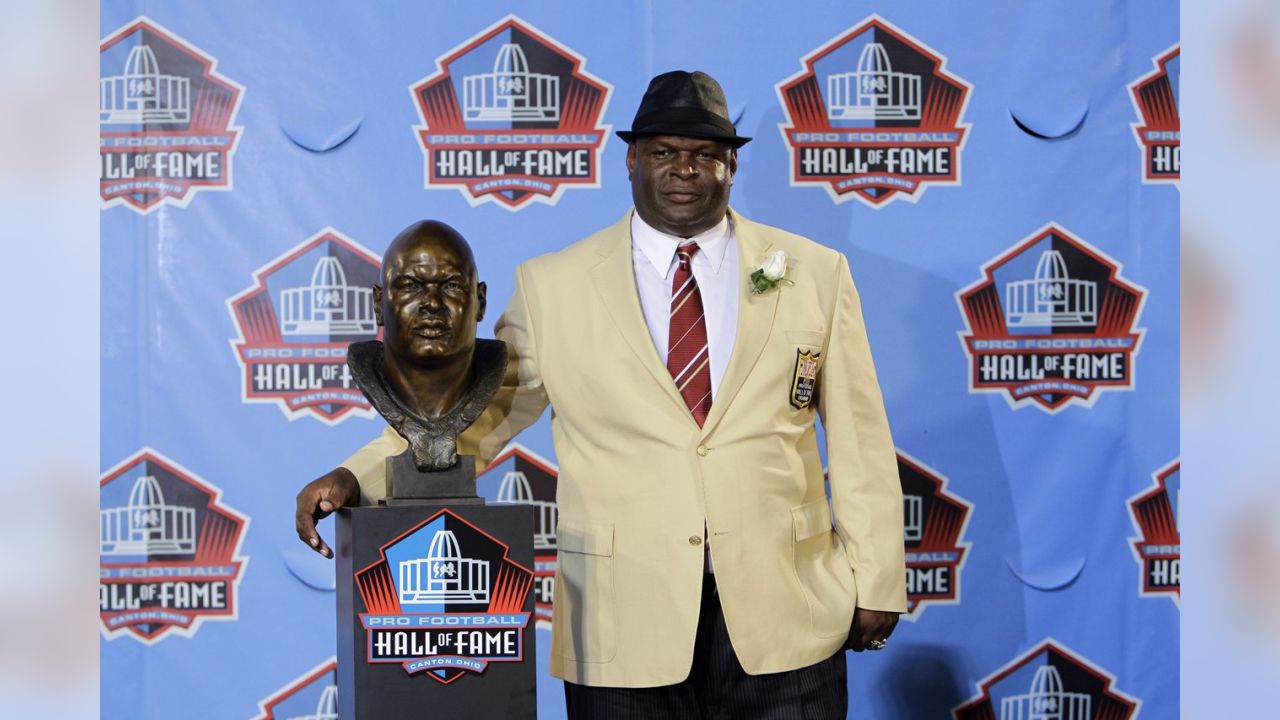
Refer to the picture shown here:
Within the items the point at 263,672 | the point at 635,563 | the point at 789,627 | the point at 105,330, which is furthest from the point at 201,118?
the point at 789,627

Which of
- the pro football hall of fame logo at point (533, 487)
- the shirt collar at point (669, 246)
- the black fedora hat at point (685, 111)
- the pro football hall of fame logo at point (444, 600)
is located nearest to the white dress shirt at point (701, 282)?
the shirt collar at point (669, 246)

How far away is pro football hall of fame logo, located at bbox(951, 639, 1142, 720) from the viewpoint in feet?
10.7

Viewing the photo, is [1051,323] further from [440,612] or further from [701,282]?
[440,612]

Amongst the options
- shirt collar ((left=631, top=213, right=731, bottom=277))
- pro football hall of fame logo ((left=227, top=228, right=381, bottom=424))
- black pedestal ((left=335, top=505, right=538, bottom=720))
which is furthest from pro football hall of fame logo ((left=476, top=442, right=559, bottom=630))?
black pedestal ((left=335, top=505, right=538, bottom=720))

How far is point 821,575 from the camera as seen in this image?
2236 mm

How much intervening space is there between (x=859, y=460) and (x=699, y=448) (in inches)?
13.5

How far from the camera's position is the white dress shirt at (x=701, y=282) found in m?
2.24

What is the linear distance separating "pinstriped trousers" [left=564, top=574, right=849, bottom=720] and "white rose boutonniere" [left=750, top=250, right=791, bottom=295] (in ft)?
1.74

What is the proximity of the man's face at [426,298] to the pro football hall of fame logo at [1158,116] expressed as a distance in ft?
6.92

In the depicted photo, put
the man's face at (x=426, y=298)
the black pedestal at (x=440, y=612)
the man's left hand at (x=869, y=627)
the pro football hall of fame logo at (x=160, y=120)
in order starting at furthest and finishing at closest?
the pro football hall of fame logo at (x=160, y=120)
the man's left hand at (x=869, y=627)
the man's face at (x=426, y=298)
the black pedestal at (x=440, y=612)

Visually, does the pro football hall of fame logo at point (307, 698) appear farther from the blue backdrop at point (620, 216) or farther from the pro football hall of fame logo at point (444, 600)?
the pro football hall of fame logo at point (444, 600)
